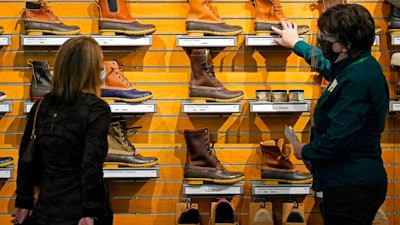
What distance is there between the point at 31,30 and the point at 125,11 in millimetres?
669

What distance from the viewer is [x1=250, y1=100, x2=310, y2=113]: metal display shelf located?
4934mm

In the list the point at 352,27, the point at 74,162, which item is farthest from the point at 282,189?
the point at 74,162

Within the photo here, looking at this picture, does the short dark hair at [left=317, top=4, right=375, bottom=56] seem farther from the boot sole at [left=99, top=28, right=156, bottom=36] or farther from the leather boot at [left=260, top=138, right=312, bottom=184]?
the boot sole at [left=99, top=28, right=156, bottom=36]

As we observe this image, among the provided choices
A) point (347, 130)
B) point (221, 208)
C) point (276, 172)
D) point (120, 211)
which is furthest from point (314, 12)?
point (347, 130)

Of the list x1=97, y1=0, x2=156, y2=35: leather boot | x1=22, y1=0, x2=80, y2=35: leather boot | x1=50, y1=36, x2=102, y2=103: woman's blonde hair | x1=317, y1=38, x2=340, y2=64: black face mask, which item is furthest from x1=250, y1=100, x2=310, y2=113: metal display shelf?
x1=50, y1=36, x2=102, y2=103: woman's blonde hair

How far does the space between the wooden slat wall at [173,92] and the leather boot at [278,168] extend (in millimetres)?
213

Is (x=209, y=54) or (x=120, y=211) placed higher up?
(x=209, y=54)

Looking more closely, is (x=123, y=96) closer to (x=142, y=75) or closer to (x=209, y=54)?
(x=142, y=75)

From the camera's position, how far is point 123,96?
192 inches

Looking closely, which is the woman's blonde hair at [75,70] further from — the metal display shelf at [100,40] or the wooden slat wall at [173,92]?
the wooden slat wall at [173,92]

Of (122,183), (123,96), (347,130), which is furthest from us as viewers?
(122,183)

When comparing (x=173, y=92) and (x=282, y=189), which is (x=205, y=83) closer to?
(x=173, y=92)

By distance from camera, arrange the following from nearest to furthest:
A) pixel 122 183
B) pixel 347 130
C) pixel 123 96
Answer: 1. pixel 347 130
2. pixel 123 96
3. pixel 122 183

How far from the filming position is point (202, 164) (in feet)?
16.2
